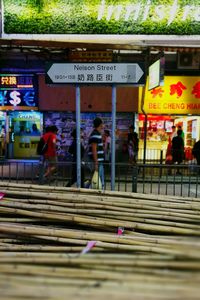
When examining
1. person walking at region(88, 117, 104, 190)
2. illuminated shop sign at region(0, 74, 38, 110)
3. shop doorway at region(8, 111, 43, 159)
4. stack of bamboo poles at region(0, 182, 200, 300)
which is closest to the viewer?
stack of bamboo poles at region(0, 182, 200, 300)

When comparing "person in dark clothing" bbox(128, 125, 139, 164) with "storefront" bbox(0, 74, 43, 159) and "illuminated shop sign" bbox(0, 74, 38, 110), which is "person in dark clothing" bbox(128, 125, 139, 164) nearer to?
"storefront" bbox(0, 74, 43, 159)

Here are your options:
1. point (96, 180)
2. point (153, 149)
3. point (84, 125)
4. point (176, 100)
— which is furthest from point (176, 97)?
point (96, 180)

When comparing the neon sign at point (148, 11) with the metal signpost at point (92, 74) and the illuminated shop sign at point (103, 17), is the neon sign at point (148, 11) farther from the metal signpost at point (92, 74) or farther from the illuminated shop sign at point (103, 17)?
the metal signpost at point (92, 74)

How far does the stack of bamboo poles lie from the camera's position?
1790 mm

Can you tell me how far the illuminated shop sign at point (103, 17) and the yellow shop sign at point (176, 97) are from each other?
500 cm

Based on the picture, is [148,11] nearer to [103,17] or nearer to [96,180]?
[103,17]

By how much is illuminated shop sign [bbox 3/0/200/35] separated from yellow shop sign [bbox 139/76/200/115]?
16.4 feet

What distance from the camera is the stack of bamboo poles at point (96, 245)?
1.79 meters

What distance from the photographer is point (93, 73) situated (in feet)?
17.7

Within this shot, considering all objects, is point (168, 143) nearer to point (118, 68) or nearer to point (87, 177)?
point (87, 177)

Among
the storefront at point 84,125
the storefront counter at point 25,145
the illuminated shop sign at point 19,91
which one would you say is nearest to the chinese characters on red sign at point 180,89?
the storefront at point 84,125

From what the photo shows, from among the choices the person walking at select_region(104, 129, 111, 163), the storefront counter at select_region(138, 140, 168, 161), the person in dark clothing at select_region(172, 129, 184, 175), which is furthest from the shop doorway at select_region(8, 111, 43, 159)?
the person in dark clothing at select_region(172, 129, 184, 175)

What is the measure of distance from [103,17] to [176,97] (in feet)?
18.8

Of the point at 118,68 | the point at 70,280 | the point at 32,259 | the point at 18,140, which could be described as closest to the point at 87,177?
the point at 118,68
